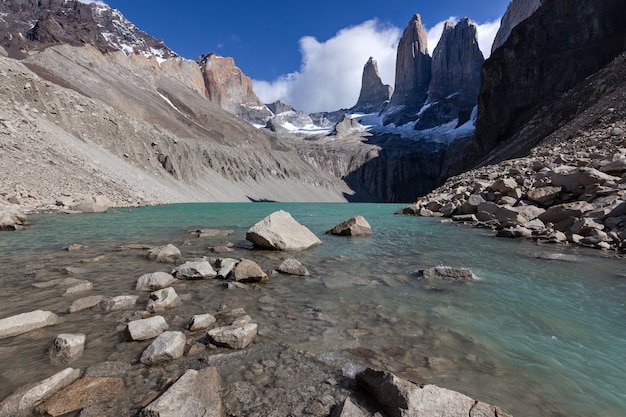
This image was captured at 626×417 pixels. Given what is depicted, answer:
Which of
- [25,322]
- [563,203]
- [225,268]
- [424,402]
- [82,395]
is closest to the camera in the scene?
[424,402]

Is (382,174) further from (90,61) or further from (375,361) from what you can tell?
(375,361)

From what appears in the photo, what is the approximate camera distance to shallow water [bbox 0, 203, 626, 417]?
3.53m

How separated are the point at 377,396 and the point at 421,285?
14.0 feet

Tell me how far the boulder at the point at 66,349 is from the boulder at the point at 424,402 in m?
3.58

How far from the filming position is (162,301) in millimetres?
5395

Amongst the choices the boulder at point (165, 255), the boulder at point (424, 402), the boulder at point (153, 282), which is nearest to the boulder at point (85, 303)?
the boulder at point (153, 282)

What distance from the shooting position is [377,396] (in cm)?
303

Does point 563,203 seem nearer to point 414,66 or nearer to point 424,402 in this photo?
point 424,402

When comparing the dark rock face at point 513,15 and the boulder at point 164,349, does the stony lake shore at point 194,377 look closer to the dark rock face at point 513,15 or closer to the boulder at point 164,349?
the boulder at point 164,349

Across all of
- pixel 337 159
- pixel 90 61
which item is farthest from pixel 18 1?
pixel 337 159

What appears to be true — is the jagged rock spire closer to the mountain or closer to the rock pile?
the mountain

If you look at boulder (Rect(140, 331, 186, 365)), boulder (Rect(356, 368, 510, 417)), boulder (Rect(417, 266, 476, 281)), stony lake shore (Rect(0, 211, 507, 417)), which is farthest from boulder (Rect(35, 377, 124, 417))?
boulder (Rect(417, 266, 476, 281))

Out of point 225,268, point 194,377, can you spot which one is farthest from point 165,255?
point 194,377

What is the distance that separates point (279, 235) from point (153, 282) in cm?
508
